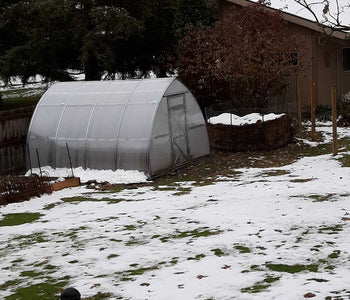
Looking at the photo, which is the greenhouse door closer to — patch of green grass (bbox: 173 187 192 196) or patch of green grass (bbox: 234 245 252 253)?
patch of green grass (bbox: 173 187 192 196)

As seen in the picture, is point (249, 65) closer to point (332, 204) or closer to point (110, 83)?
point (110, 83)

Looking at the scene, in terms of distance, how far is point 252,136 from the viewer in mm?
20781

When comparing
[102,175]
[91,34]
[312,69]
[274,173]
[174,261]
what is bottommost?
[174,261]

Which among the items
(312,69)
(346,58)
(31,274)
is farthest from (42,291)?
(346,58)

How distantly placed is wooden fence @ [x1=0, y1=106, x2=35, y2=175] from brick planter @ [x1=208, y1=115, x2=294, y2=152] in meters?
7.14

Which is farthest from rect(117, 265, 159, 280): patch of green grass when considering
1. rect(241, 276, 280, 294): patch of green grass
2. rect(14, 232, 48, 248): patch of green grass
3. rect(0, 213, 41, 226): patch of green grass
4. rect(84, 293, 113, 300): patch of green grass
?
rect(0, 213, 41, 226): patch of green grass

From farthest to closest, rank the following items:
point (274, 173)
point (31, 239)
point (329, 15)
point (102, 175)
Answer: point (329, 15)
point (102, 175)
point (274, 173)
point (31, 239)

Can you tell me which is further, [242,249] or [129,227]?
[129,227]

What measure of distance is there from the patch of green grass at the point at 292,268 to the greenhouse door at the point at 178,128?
10729mm

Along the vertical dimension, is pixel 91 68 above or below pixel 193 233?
above

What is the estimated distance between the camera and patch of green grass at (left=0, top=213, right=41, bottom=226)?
12719 millimetres

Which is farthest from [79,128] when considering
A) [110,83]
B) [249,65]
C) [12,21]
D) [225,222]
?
[12,21]

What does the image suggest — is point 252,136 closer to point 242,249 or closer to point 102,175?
point 102,175

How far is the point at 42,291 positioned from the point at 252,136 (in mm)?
13769
